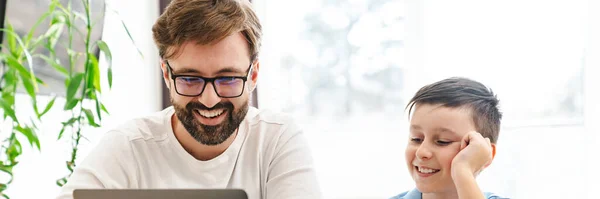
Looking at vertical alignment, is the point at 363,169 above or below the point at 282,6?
below

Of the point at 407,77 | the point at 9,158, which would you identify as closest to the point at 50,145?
the point at 9,158

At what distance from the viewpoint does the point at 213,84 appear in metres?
1.74

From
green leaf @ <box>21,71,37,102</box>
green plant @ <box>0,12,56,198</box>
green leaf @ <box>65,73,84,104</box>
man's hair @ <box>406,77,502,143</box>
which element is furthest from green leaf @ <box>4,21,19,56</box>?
man's hair @ <box>406,77,502,143</box>

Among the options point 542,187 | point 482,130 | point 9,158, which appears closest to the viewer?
point 482,130

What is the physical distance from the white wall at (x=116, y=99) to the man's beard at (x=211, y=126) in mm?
965

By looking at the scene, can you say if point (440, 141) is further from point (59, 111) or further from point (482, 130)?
point (59, 111)

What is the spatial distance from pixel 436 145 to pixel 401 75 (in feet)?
7.83

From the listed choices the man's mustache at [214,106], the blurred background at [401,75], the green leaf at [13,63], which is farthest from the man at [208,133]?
the blurred background at [401,75]

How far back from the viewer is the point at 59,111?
2807 mm

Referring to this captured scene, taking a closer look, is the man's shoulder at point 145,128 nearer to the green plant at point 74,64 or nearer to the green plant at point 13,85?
the green plant at point 13,85

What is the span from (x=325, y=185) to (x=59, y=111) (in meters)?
1.77

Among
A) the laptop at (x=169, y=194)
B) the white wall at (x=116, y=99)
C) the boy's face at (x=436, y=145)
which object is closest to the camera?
the laptop at (x=169, y=194)

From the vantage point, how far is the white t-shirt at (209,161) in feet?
5.81

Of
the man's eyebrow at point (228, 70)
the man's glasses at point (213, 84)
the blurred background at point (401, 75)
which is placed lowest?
the blurred background at point (401, 75)
